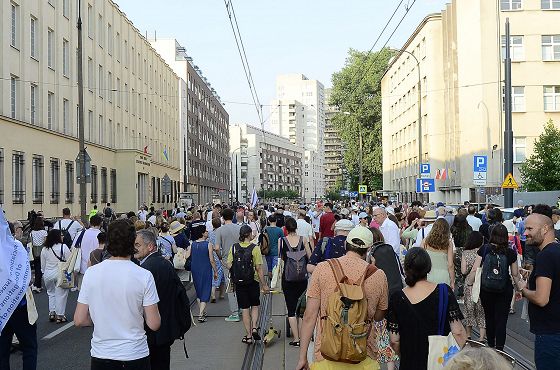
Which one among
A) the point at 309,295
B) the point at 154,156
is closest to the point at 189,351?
the point at 309,295

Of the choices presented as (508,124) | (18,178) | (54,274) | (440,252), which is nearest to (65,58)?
(18,178)

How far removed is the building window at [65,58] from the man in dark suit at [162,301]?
3053cm

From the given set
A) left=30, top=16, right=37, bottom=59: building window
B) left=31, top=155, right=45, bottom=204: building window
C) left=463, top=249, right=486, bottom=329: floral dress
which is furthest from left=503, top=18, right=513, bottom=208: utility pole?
left=30, top=16, right=37, bottom=59: building window

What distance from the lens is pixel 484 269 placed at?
8.34 metres

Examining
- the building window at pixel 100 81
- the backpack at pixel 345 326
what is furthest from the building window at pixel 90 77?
the backpack at pixel 345 326

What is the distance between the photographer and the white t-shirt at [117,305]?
191 inches

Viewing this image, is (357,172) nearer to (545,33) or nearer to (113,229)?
(545,33)

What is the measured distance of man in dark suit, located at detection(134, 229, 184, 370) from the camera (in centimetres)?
594

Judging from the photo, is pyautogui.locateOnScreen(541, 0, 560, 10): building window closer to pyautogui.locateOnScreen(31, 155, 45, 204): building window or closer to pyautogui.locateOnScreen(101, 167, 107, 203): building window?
pyautogui.locateOnScreen(101, 167, 107, 203): building window

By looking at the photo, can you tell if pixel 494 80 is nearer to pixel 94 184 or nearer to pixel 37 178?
pixel 94 184

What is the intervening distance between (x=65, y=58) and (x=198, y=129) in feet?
184

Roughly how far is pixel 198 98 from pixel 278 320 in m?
83.2

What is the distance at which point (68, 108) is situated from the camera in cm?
3562

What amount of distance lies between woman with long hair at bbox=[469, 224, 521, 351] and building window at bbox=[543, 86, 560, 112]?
35858 mm
